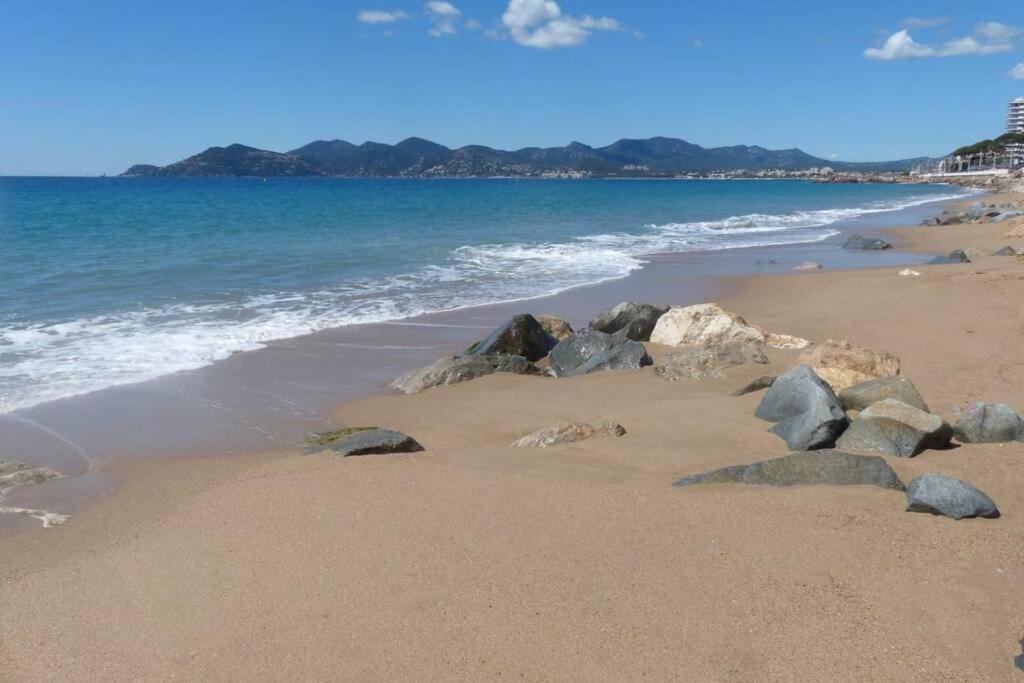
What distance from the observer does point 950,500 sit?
16.4 ft

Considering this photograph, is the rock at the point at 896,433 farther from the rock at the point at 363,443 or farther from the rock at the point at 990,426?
the rock at the point at 363,443

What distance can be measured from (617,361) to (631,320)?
7.62 ft

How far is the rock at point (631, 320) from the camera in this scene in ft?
39.7

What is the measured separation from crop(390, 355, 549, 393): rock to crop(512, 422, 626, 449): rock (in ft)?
8.18

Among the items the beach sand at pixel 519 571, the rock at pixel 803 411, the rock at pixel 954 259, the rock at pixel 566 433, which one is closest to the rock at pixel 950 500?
the beach sand at pixel 519 571

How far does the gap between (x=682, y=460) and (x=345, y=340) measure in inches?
284

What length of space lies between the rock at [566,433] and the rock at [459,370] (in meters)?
2.49

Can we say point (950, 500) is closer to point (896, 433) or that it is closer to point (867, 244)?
point (896, 433)

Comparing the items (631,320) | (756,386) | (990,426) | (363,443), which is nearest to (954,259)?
(631,320)

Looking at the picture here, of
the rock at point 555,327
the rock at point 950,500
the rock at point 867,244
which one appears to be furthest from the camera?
the rock at point 867,244

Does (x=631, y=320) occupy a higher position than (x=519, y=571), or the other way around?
(x=631, y=320)

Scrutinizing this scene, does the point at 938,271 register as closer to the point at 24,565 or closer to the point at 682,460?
the point at 682,460

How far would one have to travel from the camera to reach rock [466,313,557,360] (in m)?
10.5

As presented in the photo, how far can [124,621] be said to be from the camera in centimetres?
431
